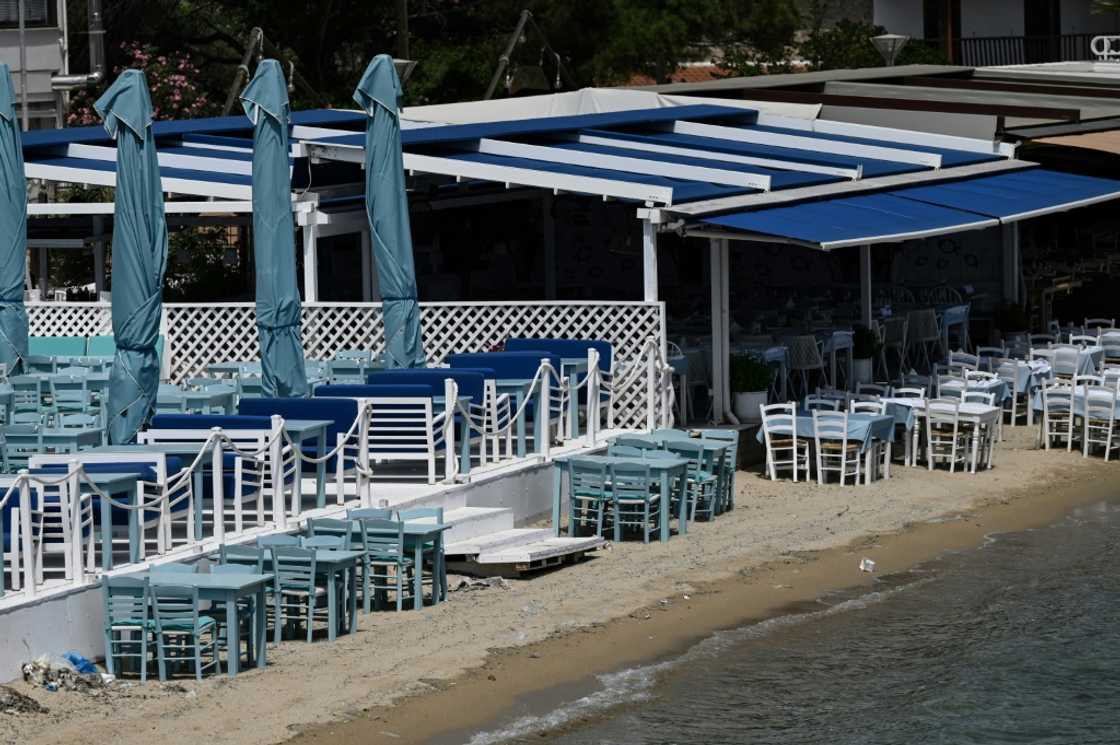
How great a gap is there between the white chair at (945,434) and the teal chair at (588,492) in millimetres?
4581

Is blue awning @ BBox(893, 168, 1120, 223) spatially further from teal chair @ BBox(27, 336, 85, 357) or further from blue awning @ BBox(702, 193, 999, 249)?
teal chair @ BBox(27, 336, 85, 357)

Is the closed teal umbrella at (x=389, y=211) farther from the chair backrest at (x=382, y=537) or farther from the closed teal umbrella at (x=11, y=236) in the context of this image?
the chair backrest at (x=382, y=537)

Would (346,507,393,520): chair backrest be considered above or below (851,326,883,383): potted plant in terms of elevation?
below

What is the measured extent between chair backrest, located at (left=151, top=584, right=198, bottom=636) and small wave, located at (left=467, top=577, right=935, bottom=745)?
1.87 metres

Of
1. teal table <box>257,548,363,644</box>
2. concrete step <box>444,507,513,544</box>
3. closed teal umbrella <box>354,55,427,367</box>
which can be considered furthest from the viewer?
closed teal umbrella <box>354,55,427,367</box>

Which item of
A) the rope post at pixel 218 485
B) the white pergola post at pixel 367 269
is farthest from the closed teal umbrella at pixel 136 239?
the white pergola post at pixel 367 269

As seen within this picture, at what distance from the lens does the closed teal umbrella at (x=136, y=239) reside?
15250mm

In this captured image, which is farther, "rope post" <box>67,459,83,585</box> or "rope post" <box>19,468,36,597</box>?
"rope post" <box>67,459,83,585</box>

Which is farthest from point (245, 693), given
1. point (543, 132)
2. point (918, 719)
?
point (543, 132)

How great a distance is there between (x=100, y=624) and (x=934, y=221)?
466 inches

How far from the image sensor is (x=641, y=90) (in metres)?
A: 28.5

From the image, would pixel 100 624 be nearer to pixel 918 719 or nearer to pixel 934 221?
pixel 918 719

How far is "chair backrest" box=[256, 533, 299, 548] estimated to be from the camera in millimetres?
12602

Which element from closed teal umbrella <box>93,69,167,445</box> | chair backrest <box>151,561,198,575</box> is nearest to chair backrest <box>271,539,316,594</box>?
chair backrest <box>151,561,198,575</box>
